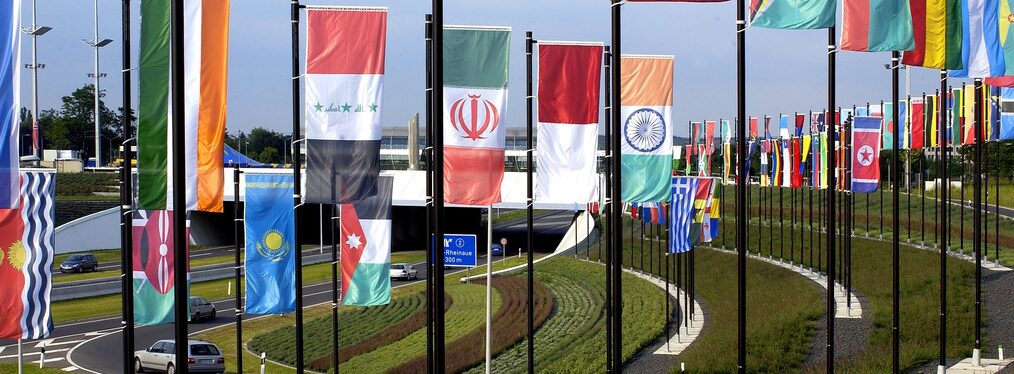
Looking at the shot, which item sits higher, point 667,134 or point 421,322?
point 667,134

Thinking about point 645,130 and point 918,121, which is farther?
point 918,121

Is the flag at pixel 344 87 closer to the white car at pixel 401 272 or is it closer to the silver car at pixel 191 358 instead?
the silver car at pixel 191 358

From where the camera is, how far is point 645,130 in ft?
70.5

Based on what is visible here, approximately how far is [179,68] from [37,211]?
7.28 m

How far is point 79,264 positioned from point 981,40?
58.4 meters

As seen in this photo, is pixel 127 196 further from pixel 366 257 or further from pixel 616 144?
pixel 616 144

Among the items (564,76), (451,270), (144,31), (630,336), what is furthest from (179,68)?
(451,270)

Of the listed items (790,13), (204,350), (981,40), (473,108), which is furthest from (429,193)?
(204,350)

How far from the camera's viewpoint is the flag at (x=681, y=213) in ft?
117

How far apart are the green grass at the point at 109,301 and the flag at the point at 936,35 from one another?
41016 mm

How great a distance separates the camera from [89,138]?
129250 mm

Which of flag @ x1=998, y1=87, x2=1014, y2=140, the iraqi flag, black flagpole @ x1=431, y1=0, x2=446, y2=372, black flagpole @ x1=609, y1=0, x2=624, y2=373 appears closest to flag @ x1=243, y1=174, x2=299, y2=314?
black flagpole @ x1=609, y1=0, x2=624, y2=373

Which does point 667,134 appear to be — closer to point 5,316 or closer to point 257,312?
point 257,312

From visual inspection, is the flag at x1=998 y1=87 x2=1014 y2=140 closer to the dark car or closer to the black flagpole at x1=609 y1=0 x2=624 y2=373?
the black flagpole at x1=609 y1=0 x2=624 y2=373
